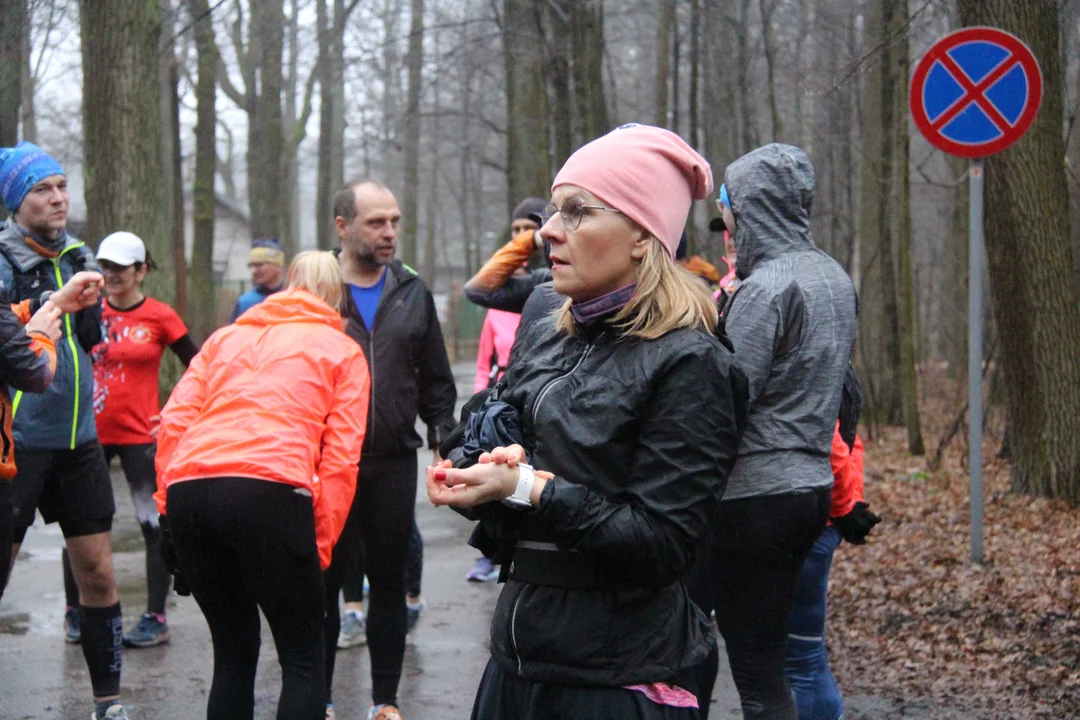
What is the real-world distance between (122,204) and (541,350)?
1021 centimetres

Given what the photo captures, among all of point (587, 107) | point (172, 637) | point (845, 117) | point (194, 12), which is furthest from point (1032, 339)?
point (194, 12)

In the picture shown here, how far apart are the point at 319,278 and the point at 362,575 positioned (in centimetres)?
274

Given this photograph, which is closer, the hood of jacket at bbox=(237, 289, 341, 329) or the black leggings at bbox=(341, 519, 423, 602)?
the hood of jacket at bbox=(237, 289, 341, 329)

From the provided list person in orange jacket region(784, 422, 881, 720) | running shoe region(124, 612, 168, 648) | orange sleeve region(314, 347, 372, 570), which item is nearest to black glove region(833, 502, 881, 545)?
person in orange jacket region(784, 422, 881, 720)

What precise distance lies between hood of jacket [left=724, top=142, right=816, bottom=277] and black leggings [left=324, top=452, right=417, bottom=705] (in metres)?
1.85

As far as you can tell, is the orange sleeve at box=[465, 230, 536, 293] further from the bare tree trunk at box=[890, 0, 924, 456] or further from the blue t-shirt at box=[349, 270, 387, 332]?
the bare tree trunk at box=[890, 0, 924, 456]

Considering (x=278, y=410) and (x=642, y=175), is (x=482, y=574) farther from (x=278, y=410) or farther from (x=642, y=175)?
Result: (x=642, y=175)

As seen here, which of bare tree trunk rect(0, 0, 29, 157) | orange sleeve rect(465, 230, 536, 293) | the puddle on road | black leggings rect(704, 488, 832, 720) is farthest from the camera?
bare tree trunk rect(0, 0, 29, 157)

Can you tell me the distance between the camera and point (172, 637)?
696 centimetres

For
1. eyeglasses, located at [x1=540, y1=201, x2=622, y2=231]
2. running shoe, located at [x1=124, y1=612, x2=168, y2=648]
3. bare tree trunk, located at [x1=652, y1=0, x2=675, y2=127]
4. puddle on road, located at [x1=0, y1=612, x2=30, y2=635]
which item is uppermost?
bare tree trunk, located at [x1=652, y1=0, x2=675, y2=127]

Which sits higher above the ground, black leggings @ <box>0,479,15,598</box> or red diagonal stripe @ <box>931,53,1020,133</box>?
red diagonal stripe @ <box>931,53,1020,133</box>

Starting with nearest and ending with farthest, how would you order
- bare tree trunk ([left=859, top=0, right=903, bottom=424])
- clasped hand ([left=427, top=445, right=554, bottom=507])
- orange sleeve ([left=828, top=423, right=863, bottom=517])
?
clasped hand ([left=427, top=445, right=554, bottom=507]) → orange sleeve ([left=828, top=423, right=863, bottom=517]) → bare tree trunk ([left=859, top=0, right=903, bottom=424])

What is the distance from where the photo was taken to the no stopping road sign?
25.2 ft

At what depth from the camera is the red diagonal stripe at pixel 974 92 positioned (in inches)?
305
